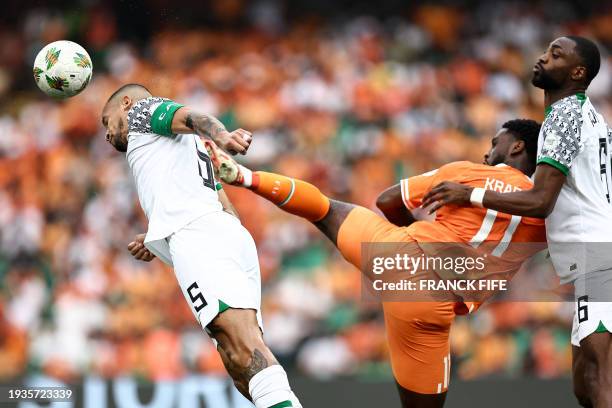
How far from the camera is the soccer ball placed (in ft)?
18.6

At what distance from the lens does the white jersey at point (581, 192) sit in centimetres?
Result: 498

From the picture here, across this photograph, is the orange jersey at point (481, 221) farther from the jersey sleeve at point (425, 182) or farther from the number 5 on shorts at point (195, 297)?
the number 5 on shorts at point (195, 297)

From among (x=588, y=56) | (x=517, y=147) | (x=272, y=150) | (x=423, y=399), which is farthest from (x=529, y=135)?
(x=272, y=150)

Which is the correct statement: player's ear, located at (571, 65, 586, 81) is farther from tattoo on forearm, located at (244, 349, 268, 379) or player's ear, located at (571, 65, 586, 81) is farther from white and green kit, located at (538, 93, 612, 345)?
tattoo on forearm, located at (244, 349, 268, 379)

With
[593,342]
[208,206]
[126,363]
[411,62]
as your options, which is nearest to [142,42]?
[411,62]

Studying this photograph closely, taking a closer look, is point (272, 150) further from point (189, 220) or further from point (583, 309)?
point (583, 309)

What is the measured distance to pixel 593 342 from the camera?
4.88 metres

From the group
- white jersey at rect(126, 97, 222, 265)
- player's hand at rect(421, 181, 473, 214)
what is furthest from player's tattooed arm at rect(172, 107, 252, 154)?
player's hand at rect(421, 181, 473, 214)

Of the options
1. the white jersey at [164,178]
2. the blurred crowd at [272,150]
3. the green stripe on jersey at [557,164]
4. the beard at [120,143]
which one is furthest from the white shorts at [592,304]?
the blurred crowd at [272,150]

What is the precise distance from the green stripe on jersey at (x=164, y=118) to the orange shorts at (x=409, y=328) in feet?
4.07

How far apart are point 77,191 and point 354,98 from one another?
335cm

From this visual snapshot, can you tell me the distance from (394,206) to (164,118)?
5.10 feet

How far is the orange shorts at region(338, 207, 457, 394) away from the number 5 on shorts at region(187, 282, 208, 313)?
1.05m

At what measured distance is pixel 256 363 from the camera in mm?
4723
